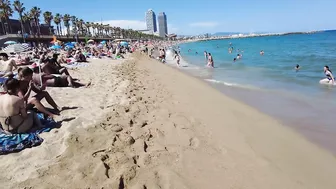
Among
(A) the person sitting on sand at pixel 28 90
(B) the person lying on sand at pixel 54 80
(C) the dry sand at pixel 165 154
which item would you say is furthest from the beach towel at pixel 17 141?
(B) the person lying on sand at pixel 54 80

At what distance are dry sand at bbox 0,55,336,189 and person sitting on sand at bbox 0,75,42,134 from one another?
1.53 ft

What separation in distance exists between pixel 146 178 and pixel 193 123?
7.74 feet

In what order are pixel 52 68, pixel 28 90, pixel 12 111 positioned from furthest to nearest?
pixel 52 68, pixel 28 90, pixel 12 111

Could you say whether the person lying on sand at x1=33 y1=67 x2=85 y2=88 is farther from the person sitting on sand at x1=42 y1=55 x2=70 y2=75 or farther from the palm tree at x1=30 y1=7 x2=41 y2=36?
the palm tree at x1=30 y1=7 x2=41 y2=36

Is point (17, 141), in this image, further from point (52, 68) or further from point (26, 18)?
point (26, 18)

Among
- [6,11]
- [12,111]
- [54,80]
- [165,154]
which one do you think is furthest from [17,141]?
[6,11]

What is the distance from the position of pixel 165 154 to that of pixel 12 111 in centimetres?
242

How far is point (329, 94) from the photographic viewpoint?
375 inches

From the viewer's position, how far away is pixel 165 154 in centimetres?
382

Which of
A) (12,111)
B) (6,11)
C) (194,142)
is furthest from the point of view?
(6,11)

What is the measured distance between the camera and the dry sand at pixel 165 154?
3.16 meters

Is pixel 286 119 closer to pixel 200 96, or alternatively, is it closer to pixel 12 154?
pixel 200 96

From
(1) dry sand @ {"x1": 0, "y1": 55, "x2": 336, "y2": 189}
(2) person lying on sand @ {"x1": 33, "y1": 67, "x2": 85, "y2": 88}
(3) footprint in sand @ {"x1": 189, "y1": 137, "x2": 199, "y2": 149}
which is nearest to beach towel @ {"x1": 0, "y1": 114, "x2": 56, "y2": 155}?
(1) dry sand @ {"x1": 0, "y1": 55, "x2": 336, "y2": 189}

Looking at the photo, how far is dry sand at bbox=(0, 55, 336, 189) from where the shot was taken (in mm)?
3164
